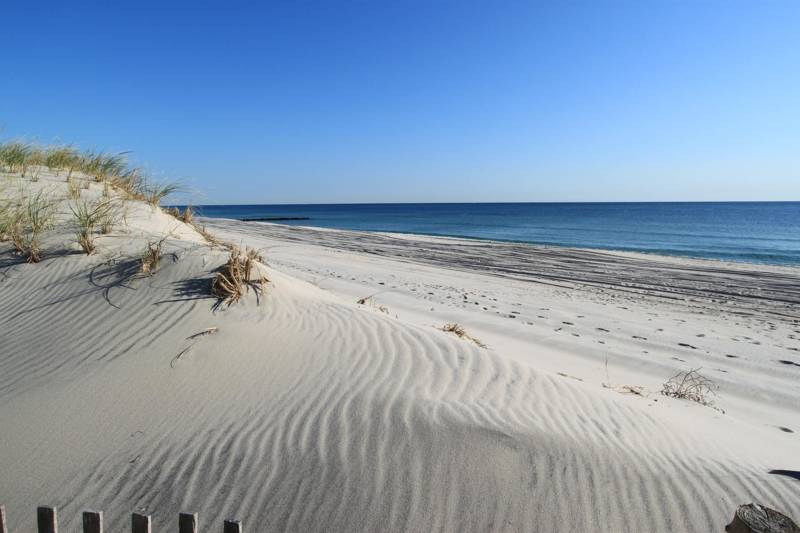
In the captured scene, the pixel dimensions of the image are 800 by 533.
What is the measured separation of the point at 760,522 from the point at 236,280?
4.29 meters

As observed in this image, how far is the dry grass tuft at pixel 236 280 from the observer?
461 centimetres

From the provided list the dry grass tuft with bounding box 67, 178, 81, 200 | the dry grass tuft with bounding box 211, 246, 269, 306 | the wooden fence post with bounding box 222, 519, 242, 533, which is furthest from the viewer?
the dry grass tuft with bounding box 67, 178, 81, 200

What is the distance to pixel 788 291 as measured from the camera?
1170cm

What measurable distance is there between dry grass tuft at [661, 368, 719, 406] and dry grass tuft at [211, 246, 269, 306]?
170 inches

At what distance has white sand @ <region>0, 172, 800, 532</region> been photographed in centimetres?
252

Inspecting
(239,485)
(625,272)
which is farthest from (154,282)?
(625,272)

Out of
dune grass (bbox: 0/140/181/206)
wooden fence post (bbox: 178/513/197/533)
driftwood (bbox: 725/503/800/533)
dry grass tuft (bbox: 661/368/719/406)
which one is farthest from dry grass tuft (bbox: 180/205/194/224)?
driftwood (bbox: 725/503/800/533)

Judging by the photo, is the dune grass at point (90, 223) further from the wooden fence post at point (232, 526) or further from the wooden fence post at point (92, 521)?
the wooden fence post at point (232, 526)

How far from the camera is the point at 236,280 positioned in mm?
4715

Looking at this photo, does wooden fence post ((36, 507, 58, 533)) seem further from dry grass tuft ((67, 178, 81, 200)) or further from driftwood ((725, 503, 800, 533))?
dry grass tuft ((67, 178, 81, 200))

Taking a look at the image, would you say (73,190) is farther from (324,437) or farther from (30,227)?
(324,437)

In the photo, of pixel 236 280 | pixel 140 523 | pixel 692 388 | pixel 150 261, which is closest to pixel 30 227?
pixel 150 261

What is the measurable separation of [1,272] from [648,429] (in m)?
7.00

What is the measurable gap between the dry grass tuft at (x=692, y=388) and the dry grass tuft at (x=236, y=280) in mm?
4323
